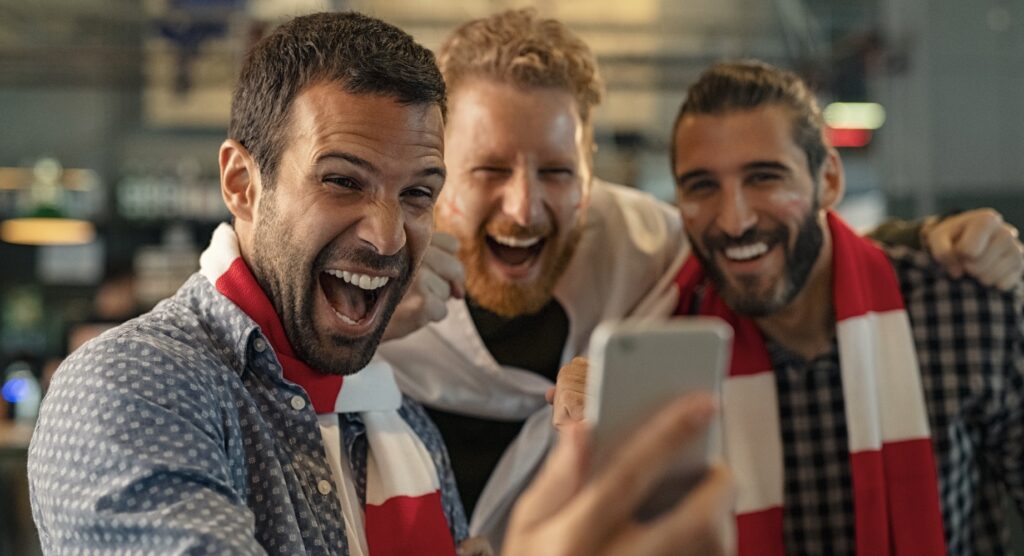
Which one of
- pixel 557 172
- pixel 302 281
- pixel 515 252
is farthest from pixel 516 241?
pixel 302 281

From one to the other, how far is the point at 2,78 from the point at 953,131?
9196 mm

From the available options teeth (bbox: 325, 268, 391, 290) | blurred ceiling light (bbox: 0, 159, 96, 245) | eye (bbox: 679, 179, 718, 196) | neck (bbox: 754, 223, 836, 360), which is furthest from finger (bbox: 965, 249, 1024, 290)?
blurred ceiling light (bbox: 0, 159, 96, 245)

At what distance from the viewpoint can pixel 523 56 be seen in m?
2.56

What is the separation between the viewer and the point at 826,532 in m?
2.40

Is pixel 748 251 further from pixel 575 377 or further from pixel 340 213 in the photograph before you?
pixel 340 213

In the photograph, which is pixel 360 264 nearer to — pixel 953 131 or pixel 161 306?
pixel 161 306

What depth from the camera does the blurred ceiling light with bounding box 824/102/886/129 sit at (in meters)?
10.5

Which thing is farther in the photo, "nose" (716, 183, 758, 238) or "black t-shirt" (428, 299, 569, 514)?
"black t-shirt" (428, 299, 569, 514)

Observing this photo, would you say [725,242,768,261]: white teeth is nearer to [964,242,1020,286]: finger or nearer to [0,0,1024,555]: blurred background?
[964,242,1020,286]: finger

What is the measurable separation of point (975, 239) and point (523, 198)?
0.95 meters

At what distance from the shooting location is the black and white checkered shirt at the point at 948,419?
241cm

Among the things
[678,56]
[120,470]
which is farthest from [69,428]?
[678,56]

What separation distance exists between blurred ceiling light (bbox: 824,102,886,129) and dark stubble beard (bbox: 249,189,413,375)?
9.26 metres

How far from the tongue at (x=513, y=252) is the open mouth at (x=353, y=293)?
0.83 metres
